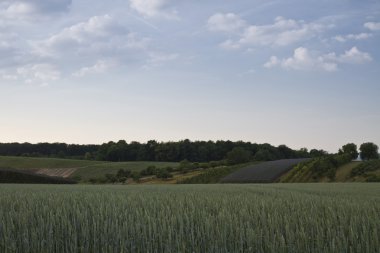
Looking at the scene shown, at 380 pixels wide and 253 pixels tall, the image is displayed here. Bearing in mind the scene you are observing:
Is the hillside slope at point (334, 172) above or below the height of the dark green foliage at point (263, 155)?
below

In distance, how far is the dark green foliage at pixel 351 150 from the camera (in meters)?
57.5

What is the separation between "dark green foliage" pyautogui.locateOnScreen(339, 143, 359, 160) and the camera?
5750 centimetres

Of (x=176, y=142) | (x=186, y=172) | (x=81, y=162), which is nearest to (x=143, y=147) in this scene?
(x=176, y=142)

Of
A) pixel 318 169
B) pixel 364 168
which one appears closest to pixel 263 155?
pixel 318 169

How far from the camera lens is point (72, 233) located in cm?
555

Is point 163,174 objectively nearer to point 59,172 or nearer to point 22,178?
point 22,178

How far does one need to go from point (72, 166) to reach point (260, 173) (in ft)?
164

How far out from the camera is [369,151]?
58.0 m

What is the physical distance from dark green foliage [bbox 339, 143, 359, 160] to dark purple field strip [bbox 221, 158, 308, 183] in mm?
6816

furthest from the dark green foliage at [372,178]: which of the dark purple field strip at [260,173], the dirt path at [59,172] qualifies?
the dirt path at [59,172]

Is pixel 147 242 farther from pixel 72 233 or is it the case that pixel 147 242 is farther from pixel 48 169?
pixel 48 169

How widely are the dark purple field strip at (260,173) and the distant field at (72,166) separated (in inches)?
961

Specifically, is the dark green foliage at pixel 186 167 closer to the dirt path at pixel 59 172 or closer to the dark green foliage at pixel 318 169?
the dark green foliage at pixel 318 169

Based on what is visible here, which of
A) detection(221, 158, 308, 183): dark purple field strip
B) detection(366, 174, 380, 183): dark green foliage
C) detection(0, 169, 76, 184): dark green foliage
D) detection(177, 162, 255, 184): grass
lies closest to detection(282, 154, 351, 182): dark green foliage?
detection(221, 158, 308, 183): dark purple field strip
